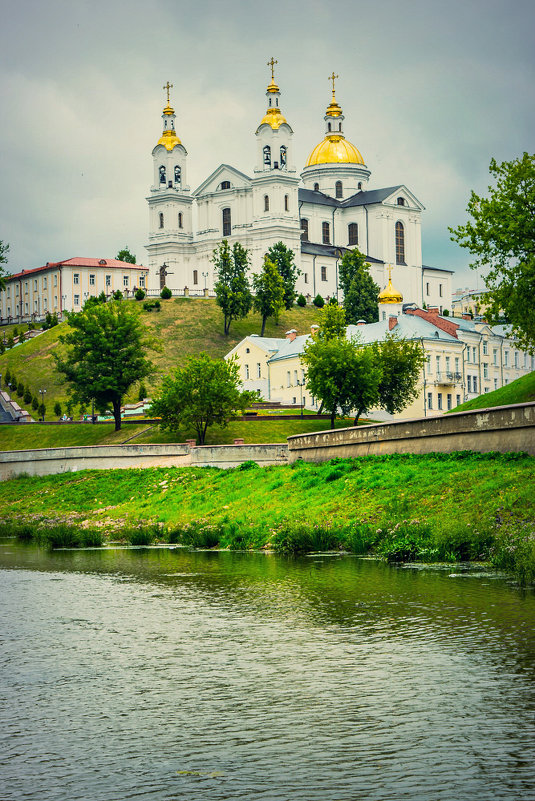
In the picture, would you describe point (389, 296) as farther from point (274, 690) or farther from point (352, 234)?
point (274, 690)

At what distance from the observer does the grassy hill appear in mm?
95000

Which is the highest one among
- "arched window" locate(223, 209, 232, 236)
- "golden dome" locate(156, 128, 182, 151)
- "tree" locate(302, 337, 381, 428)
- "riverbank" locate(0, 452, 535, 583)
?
"golden dome" locate(156, 128, 182, 151)

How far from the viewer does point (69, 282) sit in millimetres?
140625

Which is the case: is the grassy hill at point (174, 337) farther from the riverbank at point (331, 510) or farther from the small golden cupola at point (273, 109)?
the riverbank at point (331, 510)

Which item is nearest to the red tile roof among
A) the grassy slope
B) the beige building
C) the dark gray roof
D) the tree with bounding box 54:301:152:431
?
the beige building

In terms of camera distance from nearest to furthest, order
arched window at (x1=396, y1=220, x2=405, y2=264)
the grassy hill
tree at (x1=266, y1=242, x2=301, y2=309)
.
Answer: the grassy hill < tree at (x1=266, y1=242, x2=301, y2=309) < arched window at (x1=396, y1=220, x2=405, y2=264)

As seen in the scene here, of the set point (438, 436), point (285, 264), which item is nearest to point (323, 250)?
point (285, 264)

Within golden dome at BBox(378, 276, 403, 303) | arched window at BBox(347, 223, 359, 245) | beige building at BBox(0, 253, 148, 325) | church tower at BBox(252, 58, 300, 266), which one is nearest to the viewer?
golden dome at BBox(378, 276, 403, 303)

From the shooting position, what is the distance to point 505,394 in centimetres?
4219

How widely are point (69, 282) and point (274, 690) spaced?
133 meters

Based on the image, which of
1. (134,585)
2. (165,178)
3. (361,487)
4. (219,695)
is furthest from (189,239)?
(219,695)

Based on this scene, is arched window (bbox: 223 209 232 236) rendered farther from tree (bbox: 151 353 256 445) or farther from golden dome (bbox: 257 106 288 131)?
tree (bbox: 151 353 256 445)

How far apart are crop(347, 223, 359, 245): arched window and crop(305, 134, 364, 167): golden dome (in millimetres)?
9574

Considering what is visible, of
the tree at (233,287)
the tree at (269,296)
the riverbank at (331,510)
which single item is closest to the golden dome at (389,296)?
the tree at (269,296)
